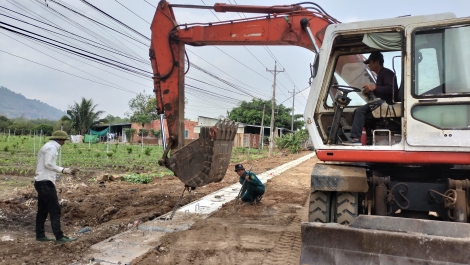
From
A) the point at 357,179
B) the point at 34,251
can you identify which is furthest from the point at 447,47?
the point at 34,251

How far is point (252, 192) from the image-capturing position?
8.71 m

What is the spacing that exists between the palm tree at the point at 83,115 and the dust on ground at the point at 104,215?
38977 millimetres

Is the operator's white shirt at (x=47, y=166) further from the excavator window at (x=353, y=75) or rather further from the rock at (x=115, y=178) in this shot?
the rock at (x=115, y=178)

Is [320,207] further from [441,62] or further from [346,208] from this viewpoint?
[441,62]

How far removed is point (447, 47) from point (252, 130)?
150 feet

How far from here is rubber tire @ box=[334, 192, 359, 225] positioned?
4.50 meters

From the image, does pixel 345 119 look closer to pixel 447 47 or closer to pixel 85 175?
pixel 447 47

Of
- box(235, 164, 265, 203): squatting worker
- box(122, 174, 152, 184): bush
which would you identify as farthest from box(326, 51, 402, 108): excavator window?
box(122, 174, 152, 184): bush

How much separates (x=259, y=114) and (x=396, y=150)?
47438mm

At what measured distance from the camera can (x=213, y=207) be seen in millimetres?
8523

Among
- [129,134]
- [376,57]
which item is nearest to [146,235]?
[376,57]

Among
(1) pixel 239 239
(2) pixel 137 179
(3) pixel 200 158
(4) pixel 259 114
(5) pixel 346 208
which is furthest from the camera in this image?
(4) pixel 259 114

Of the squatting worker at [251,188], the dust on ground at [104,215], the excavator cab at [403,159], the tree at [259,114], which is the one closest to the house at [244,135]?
the tree at [259,114]

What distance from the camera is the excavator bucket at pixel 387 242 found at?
3424 mm
